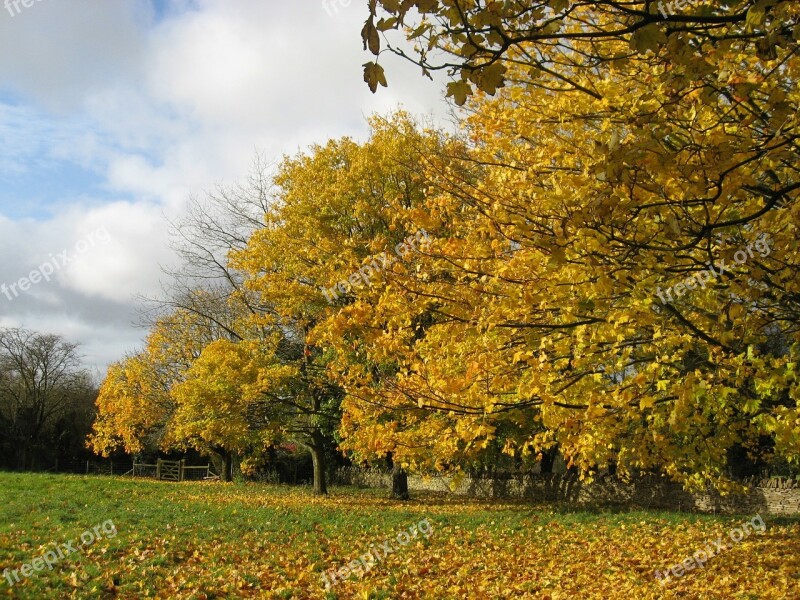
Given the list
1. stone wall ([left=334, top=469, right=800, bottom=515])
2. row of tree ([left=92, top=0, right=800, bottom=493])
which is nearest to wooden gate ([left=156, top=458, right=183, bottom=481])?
stone wall ([left=334, top=469, right=800, bottom=515])

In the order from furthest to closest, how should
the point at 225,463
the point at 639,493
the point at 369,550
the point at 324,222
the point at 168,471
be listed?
the point at 168,471, the point at 225,463, the point at 639,493, the point at 324,222, the point at 369,550

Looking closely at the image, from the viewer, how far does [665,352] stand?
6.37 meters

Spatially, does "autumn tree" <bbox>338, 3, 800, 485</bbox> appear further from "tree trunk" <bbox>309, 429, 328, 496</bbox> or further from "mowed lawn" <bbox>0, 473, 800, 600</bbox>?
"tree trunk" <bbox>309, 429, 328, 496</bbox>

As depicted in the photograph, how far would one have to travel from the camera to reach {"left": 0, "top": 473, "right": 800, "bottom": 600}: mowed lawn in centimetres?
734

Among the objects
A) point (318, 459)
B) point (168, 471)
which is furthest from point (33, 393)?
point (318, 459)

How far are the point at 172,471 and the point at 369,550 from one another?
85.6 ft

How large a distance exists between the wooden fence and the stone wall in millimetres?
15529

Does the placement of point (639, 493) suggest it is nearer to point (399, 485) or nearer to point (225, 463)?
point (399, 485)

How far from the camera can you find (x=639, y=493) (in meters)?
18.7

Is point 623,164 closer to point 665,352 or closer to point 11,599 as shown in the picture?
point 665,352

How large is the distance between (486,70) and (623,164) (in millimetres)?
794

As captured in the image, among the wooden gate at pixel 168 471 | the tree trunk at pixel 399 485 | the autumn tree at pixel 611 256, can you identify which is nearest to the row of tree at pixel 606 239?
the autumn tree at pixel 611 256

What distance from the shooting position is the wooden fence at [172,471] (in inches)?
1252

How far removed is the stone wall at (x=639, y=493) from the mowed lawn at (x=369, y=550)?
162 inches
